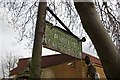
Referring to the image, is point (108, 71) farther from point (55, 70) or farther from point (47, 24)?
point (55, 70)

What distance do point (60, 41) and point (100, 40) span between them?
2720 mm

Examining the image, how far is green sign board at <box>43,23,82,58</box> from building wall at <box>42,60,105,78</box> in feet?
31.9

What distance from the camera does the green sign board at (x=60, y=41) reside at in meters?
4.53

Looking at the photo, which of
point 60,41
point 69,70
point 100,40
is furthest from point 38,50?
point 69,70

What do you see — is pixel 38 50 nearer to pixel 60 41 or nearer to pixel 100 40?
pixel 60 41

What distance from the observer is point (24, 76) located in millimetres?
8930

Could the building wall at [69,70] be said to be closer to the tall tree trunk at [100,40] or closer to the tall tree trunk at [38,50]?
the tall tree trunk at [38,50]

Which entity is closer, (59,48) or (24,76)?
(59,48)

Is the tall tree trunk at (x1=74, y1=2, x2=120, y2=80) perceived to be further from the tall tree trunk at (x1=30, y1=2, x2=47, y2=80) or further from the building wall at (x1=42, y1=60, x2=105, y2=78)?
the building wall at (x1=42, y1=60, x2=105, y2=78)

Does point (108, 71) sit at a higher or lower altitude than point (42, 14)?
lower

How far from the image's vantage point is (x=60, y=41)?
4746mm

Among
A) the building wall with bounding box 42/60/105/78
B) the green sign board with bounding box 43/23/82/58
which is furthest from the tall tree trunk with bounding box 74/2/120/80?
the building wall with bounding box 42/60/105/78

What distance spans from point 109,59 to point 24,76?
7234 mm

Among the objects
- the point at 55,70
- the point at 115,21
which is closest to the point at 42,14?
the point at 115,21
